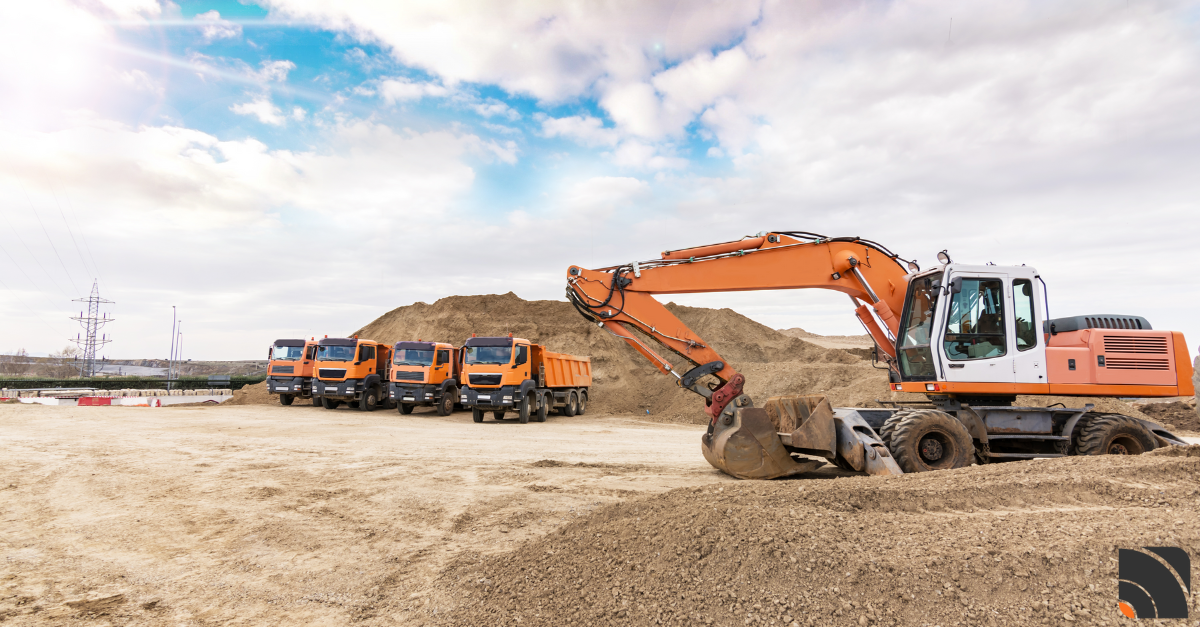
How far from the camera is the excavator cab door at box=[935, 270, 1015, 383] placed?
765 cm

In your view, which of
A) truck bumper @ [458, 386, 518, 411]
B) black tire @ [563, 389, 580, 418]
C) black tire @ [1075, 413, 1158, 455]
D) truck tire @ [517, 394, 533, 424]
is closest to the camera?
black tire @ [1075, 413, 1158, 455]

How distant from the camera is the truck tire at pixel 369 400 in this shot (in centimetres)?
2442

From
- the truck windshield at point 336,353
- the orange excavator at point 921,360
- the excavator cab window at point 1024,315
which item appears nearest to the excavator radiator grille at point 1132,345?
the orange excavator at point 921,360

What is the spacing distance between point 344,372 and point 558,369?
867 cm

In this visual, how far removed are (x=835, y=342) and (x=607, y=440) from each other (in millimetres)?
57562

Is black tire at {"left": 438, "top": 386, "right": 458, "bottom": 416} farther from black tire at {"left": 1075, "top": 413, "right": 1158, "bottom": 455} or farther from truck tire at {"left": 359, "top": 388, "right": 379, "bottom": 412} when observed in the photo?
black tire at {"left": 1075, "top": 413, "right": 1158, "bottom": 455}

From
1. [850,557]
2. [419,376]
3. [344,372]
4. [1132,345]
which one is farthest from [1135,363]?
[344,372]

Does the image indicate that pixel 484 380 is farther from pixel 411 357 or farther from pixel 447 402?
pixel 411 357

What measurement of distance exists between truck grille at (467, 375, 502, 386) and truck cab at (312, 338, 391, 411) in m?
7.00

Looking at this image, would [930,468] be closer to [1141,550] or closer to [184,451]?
[1141,550]

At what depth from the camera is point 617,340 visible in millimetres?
37094

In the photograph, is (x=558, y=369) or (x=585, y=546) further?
(x=558, y=369)

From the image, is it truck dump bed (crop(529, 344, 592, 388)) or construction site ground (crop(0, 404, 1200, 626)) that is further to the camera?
truck dump bed (crop(529, 344, 592, 388))

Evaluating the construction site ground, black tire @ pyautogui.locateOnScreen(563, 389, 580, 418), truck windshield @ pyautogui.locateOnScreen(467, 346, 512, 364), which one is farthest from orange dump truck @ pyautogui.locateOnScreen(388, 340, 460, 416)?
the construction site ground
